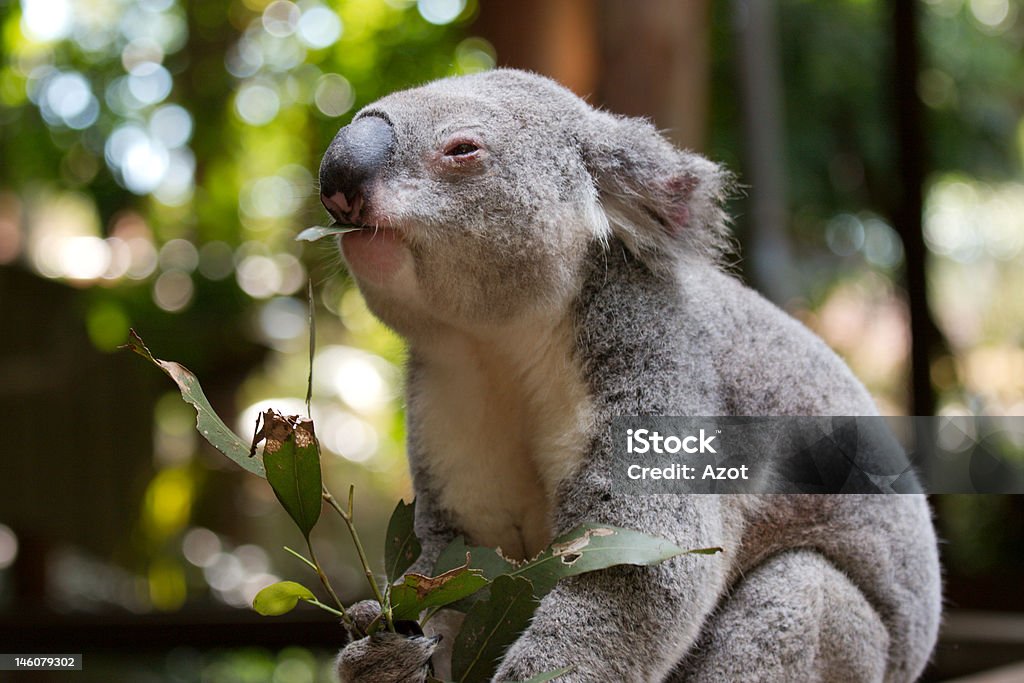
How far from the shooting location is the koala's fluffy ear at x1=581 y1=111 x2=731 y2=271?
5.91 feet

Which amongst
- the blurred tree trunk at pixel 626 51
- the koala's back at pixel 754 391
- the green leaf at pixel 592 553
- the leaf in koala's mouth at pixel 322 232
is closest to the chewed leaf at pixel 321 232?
the leaf in koala's mouth at pixel 322 232

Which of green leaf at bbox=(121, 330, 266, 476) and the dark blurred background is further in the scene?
the dark blurred background

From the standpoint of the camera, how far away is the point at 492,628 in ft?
5.14

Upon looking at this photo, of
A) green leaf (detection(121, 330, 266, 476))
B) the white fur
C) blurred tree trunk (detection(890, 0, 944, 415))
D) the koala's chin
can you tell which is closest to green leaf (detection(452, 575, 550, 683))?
the white fur

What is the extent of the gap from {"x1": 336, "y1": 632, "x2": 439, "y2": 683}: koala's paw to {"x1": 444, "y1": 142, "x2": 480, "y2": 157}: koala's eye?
79 centimetres

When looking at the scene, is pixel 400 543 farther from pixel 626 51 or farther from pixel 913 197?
pixel 913 197

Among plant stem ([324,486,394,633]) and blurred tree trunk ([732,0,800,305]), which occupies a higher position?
blurred tree trunk ([732,0,800,305])

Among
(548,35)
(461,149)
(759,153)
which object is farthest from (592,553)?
(759,153)

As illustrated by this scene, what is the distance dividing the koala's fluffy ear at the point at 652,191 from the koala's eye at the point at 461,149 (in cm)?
26

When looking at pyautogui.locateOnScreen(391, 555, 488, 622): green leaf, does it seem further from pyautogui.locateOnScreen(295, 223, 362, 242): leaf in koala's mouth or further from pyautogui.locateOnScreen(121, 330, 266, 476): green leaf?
pyautogui.locateOnScreen(295, 223, 362, 242): leaf in koala's mouth

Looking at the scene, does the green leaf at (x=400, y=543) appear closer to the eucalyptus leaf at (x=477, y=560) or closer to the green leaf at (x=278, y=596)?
the eucalyptus leaf at (x=477, y=560)

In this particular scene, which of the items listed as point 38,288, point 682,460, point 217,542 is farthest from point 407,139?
point 217,542

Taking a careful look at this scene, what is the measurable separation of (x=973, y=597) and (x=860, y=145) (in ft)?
10.5

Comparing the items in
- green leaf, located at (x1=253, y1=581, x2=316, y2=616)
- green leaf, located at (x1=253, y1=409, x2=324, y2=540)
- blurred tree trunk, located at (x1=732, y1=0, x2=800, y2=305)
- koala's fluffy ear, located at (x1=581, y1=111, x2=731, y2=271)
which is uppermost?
blurred tree trunk, located at (x1=732, y1=0, x2=800, y2=305)
